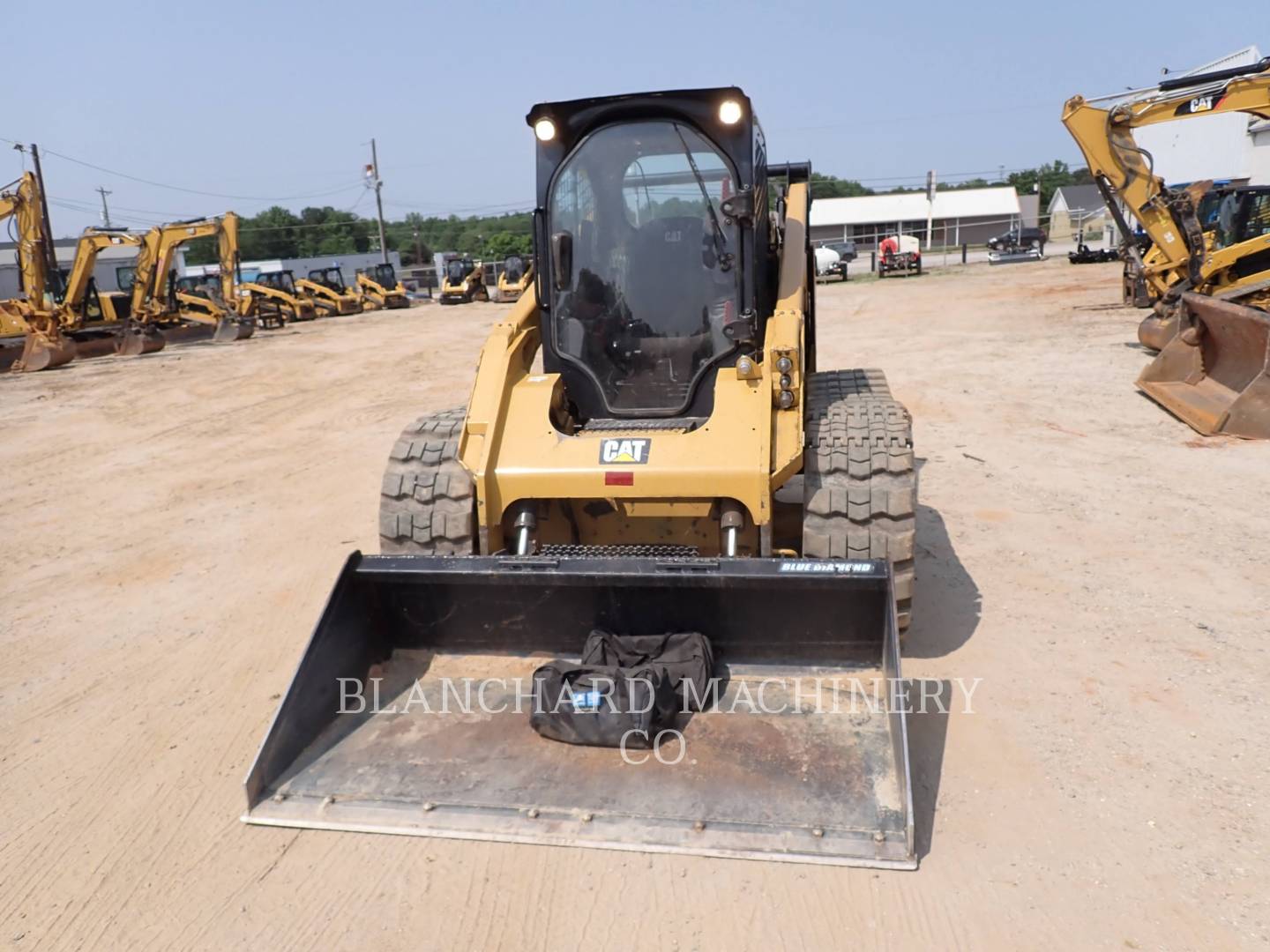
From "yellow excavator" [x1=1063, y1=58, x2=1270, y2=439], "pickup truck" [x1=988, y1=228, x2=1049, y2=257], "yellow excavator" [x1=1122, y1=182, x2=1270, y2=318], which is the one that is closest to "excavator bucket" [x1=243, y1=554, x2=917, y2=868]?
"yellow excavator" [x1=1063, y1=58, x2=1270, y2=439]

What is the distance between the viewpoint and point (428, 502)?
4223 millimetres

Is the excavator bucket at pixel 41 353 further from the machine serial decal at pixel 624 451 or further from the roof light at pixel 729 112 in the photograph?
the roof light at pixel 729 112

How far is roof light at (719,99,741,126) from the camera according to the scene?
13.6 ft

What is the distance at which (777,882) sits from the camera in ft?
9.34

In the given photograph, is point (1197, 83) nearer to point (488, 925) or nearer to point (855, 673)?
point (855, 673)

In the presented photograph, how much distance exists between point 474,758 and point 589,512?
1.38 m

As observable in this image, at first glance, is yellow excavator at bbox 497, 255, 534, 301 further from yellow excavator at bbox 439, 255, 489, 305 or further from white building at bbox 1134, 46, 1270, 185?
white building at bbox 1134, 46, 1270, 185

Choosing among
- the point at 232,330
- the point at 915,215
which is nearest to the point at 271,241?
the point at 915,215

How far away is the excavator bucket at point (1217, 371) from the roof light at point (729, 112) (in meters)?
5.64

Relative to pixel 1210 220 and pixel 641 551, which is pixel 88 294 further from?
pixel 1210 220

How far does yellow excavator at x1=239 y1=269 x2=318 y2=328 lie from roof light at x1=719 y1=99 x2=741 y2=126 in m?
21.7

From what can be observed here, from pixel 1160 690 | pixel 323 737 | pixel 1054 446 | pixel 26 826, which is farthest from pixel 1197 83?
pixel 26 826

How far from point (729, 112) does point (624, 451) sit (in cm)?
156

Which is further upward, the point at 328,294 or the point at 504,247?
the point at 504,247
